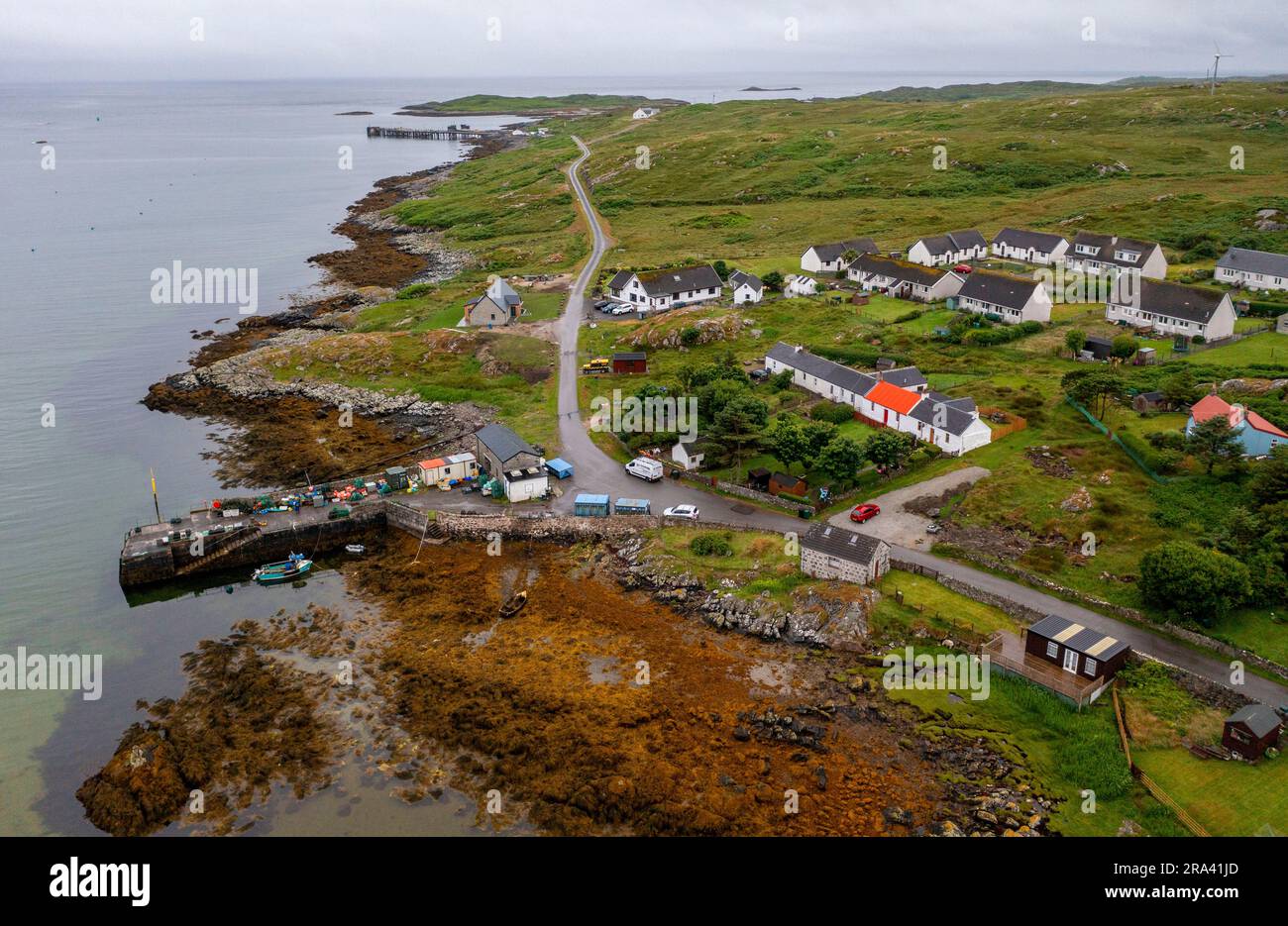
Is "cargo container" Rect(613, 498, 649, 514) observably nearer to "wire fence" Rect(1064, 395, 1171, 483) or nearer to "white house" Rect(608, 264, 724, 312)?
"wire fence" Rect(1064, 395, 1171, 483)

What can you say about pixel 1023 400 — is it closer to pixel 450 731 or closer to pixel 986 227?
pixel 450 731

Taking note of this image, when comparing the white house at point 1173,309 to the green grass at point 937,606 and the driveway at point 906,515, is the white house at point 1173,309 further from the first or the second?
the green grass at point 937,606

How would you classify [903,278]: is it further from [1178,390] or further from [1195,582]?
[1195,582]

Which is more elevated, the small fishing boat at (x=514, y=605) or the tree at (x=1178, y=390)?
the tree at (x=1178, y=390)

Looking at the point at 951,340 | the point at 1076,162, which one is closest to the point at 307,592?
the point at 951,340

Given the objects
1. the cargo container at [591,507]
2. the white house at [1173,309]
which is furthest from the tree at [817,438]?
the white house at [1173,309]

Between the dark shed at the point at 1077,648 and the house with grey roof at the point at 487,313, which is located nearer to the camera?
the dark shed at the point at 1077,648

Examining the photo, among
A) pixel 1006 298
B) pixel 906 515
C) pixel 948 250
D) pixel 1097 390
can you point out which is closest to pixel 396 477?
pixel 906 515
